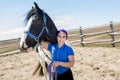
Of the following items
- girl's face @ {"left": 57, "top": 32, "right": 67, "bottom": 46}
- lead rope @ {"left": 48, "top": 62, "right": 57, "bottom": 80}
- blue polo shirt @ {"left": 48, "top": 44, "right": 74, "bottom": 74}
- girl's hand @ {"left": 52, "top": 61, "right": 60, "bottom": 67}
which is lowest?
lead rope @ {"left": 48, "top": 62, "right": 57, "bottom": 80}

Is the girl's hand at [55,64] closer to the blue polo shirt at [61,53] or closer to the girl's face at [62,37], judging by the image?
the blue polo shirt at [61,53]

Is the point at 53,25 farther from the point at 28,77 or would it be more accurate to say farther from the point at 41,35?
the point at 28,77

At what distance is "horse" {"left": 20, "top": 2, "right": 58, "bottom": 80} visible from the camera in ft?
12.9

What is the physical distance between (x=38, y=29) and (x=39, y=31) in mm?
34

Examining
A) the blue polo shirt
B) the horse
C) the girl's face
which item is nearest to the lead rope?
the blue polo shirt

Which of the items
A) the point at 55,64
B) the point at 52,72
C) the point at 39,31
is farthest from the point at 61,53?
the point at 39,31

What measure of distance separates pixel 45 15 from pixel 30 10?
250 mm

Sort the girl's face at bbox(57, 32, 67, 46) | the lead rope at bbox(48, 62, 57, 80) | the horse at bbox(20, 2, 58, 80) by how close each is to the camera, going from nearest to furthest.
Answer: the girl's face at bbox(57, 32, 67, 46)
the lead rope at bbox(48, 62, 57, 80)
the horse at bbox(20, 2, 58, 80)

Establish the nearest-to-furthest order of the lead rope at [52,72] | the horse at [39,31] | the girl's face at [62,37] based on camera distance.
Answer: the girl's face at [62,37] → the lead rope at [52,72] → the horse at [39,31]

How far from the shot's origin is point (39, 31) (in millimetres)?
3967

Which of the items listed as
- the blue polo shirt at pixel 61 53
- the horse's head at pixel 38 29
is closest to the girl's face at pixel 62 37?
the blue polo shirt at pixel 61 53

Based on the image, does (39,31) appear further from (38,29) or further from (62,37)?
(62,37)

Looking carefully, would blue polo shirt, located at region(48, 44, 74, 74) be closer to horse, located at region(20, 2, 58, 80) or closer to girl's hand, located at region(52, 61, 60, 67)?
girl's hand, located at region(52, 61, 60, 67)

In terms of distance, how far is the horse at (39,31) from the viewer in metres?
3.92
